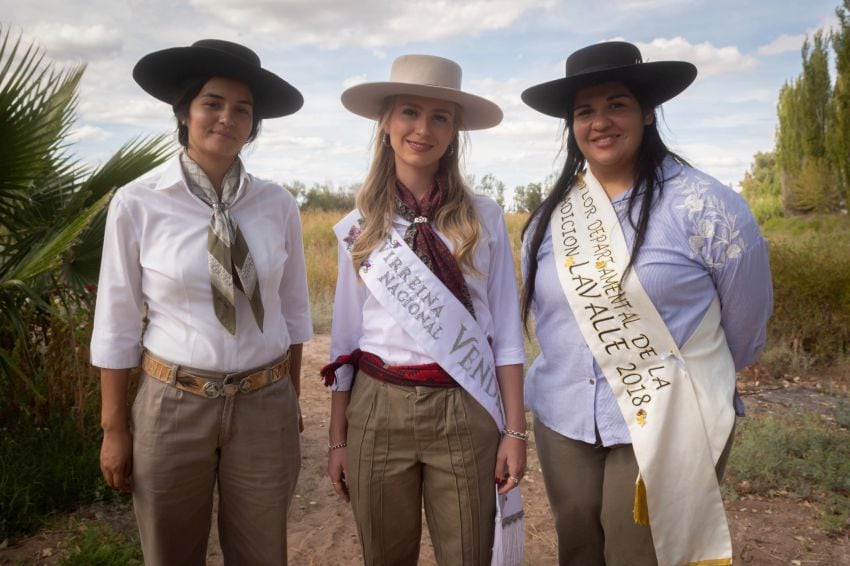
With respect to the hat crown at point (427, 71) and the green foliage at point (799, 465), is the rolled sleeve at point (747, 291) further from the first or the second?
the green foliage at point (799, 465)

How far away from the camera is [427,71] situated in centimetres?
215

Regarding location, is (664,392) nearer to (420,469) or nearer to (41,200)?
(420,469)

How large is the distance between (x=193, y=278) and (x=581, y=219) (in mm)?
1212

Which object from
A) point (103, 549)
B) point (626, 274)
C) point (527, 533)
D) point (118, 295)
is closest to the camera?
point (118, 295)

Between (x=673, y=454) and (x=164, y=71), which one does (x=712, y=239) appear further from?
(x=164, y=71)

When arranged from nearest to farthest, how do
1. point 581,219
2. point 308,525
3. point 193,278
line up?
point 193,278 → point 581,219 → point 308,525

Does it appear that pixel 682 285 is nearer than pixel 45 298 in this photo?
Yes

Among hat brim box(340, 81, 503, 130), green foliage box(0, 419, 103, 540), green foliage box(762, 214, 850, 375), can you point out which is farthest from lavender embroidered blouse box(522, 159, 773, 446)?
green foliage box(762, 214, 850, 375)

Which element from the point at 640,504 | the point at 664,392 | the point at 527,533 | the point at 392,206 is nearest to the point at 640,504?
the point at 640,504

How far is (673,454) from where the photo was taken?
2.00m

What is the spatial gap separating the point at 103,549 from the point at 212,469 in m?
1.41

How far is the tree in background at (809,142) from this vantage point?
876 inches

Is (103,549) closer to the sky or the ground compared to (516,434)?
closer to the ground

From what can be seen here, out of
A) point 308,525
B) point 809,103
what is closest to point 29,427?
point 308,525
